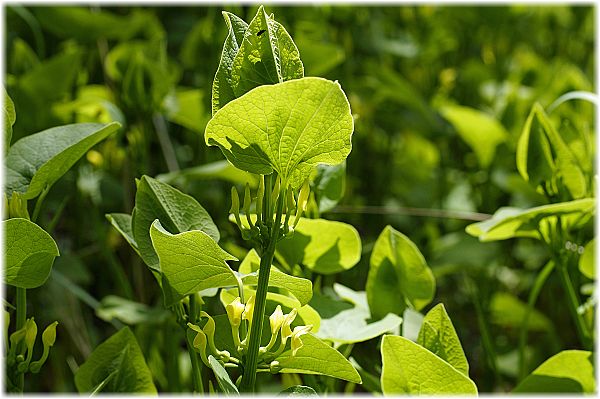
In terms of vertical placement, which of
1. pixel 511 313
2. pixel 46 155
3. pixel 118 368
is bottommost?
pixel 511 313

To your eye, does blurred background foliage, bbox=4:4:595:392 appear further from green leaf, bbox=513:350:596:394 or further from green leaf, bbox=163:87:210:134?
green leaf, bbox=513:350:596:394

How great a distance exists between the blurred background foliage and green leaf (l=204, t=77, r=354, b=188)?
0.24 meters

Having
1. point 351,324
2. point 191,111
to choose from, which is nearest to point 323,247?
point 351,324

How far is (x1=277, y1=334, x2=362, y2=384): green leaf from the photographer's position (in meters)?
0.36

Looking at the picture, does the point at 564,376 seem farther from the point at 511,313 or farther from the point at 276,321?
the point at 511,313

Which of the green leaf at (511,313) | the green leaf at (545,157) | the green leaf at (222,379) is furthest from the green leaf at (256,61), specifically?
the green leaf at (511,313)

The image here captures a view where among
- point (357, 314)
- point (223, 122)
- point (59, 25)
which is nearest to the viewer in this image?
point (223, 122)

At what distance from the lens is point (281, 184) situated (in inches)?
13.7

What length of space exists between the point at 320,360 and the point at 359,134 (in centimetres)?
61

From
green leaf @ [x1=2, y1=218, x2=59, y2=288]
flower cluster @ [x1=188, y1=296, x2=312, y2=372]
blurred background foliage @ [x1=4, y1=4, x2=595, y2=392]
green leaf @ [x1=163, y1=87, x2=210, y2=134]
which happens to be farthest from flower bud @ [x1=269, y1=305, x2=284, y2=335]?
green leaf @ [x1=163, y1=87, x2=210, y2=134]

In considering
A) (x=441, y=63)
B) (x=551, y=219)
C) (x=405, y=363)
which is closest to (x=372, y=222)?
(x=441, y=63)

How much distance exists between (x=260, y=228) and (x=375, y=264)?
0.51 ft

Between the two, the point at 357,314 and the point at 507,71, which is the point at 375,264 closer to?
the point at 357,314

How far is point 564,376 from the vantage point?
463 millimetres
